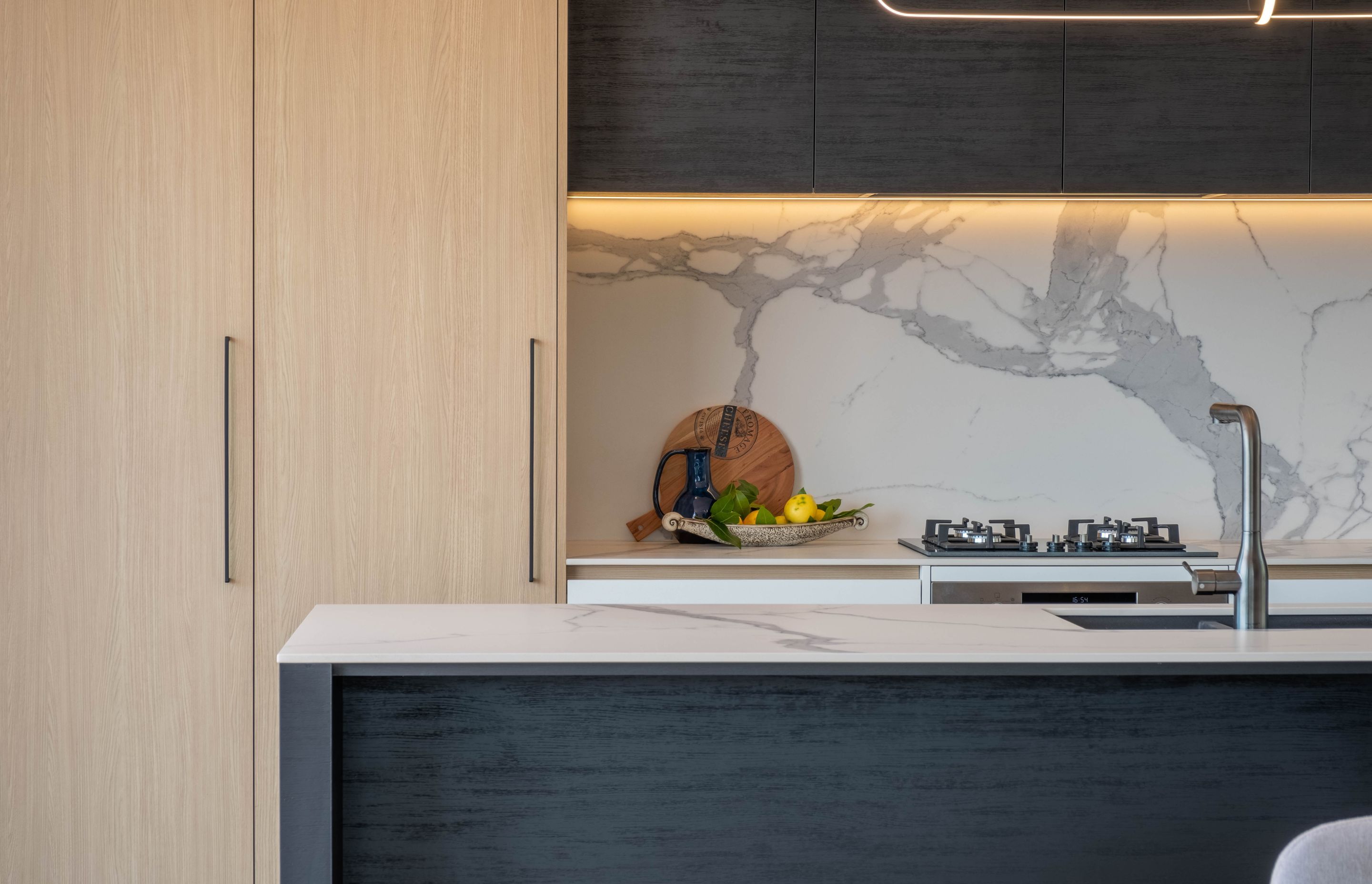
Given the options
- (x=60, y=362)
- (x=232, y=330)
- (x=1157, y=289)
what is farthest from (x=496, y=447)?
(x=1157, y=289)

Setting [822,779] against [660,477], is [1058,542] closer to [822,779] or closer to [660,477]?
[660,477]

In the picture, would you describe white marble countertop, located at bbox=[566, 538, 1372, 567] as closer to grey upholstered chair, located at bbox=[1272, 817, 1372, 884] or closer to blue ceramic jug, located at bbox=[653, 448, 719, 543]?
blue ceramic jug, located at bbox=[653, 448, 719, 543]

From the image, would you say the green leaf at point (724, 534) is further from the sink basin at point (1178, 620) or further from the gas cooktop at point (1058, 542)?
the sink basin at point (1178, 620)

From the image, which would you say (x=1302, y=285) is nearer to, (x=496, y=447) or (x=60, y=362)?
(x=496, y=447)

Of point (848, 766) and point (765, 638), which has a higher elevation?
point (765, 638)

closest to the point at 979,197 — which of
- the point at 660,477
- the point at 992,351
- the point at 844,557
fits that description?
the point at 992,351

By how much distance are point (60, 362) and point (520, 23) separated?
1.32 metres

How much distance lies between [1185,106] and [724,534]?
172cm

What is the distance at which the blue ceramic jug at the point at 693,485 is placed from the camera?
2977 mm

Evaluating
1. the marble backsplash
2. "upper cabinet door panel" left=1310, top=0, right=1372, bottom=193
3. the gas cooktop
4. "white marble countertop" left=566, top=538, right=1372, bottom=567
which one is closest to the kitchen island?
"white marble countertop" left=566, top=538, right=1372, bottom=567

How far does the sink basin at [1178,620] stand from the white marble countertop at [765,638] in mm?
27

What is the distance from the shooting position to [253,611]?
2.33 metres

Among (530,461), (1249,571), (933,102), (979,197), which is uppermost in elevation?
(933,102)

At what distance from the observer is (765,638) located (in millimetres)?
1428
